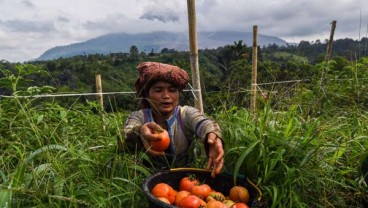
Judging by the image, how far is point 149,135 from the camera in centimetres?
205

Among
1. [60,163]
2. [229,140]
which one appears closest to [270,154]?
[229,140]

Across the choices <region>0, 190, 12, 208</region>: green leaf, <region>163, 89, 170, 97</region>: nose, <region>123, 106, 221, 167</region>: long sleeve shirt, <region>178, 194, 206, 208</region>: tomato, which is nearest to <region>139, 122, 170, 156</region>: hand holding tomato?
<region>123, 106, 221, 167</region>: long sleeve shirt

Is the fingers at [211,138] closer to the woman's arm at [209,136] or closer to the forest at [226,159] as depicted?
the woman's arm at [209,136]

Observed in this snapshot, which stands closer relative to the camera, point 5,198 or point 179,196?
point 5,198

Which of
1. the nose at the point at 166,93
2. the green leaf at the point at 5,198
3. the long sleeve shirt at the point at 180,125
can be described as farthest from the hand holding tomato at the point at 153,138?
the green leaf at the point at 5,198

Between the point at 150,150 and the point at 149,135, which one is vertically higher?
the point at 149,135

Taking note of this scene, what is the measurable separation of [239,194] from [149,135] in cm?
57

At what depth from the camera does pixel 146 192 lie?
68.9 inches

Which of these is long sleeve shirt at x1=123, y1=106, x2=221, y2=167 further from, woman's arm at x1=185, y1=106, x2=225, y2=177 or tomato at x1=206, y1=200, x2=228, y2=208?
tomato at x1=206, y1=200, x2=228, y2=208

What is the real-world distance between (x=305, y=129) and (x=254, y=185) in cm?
60

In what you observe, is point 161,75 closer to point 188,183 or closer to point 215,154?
point 215,154

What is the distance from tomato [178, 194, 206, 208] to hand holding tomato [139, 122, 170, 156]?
0.43m

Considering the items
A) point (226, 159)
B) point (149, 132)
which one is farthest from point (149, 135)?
point (226, 159)

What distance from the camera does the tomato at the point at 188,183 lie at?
195cm
